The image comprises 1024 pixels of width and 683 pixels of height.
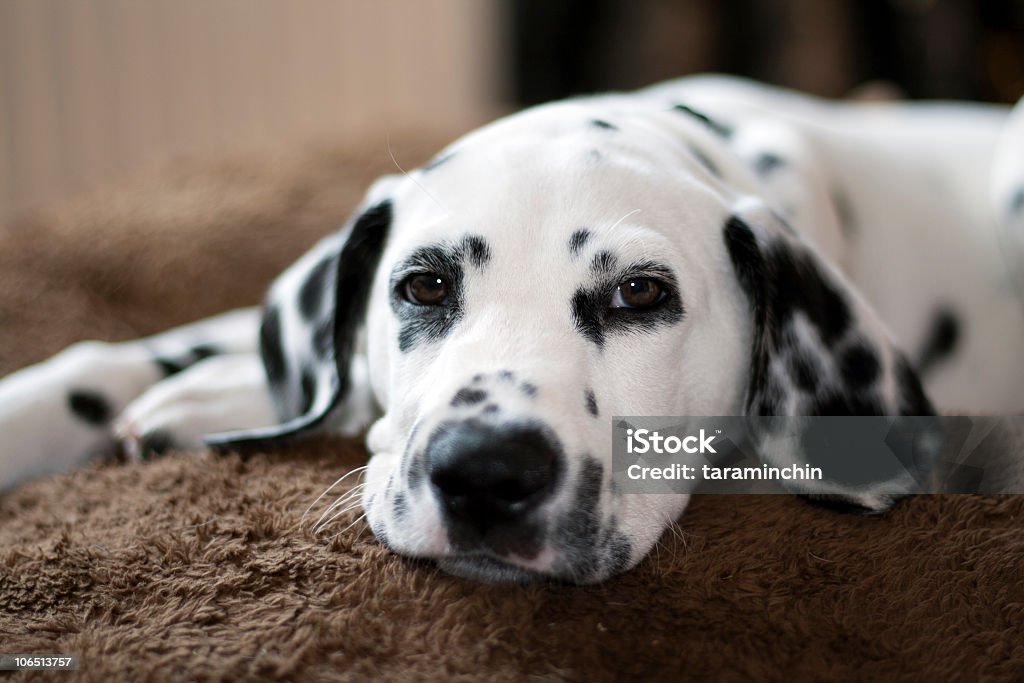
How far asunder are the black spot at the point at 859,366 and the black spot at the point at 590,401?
0.50 metres

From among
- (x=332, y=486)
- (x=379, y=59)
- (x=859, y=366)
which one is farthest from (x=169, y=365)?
(x=379, y=59)

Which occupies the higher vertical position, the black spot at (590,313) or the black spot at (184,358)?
the black spot at (590,313)

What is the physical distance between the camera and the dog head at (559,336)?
4.58 ft

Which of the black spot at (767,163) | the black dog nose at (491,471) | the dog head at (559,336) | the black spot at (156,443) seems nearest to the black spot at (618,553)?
the dog head at (559,336)

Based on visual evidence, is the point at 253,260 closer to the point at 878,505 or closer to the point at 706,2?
the point at 878,505

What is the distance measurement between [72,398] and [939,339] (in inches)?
77.6

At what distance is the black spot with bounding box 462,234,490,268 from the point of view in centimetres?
165

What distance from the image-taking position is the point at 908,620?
140cm

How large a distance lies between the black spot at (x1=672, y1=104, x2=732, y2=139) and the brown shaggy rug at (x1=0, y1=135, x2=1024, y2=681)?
1.04 m

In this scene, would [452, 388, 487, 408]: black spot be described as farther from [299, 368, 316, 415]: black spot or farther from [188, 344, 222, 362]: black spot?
[188, 344, 222, 362]: black spot

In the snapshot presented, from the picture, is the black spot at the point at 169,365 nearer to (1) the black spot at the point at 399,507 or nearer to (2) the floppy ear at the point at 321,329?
(2) the floppy ear at the point at 321,329

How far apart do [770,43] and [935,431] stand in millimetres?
5059

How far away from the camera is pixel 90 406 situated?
6.83ft

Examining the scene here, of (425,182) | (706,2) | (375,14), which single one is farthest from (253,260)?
(706,2)
